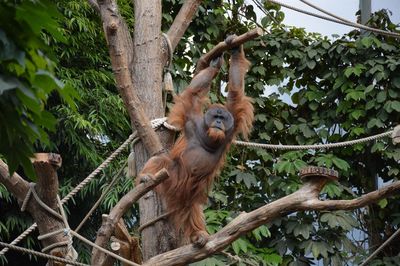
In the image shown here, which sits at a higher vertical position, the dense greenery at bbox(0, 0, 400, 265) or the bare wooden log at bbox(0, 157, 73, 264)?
the dense greenery at bbox(0, 0, 400, 265)

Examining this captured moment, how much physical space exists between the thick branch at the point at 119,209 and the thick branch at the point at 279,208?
253 mm

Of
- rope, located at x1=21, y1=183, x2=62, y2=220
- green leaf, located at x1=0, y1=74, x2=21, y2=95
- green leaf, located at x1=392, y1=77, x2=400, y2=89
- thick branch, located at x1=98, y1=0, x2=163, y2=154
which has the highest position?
green leaf, located at x1=392, y1=77, x2=400, y2=89

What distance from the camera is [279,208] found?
3.89 m

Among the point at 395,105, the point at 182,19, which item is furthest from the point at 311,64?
the point at 182,19

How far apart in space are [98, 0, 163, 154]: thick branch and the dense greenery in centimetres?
177

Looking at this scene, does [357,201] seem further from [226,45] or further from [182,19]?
[182,19]

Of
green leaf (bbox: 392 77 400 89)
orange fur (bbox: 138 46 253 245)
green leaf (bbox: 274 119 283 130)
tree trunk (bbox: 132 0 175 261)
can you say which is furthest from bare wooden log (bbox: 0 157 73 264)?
green leaf (bbox: 392 77 400 89)

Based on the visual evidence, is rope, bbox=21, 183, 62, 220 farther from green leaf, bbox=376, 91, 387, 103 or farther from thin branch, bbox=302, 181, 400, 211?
green leaf, bbox=376, 91, 387, 103

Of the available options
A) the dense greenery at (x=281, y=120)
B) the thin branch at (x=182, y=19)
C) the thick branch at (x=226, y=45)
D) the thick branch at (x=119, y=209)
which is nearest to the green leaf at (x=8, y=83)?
the thick branch at (x=119, y=209)

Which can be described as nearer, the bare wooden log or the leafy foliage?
the leafy foliage

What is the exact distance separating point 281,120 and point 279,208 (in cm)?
332

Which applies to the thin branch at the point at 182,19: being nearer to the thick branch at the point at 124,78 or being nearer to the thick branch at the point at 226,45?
the thick branch at the point at 226,45

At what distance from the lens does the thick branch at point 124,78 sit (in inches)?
172

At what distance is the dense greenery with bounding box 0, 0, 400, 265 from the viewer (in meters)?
6.42
